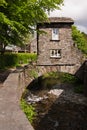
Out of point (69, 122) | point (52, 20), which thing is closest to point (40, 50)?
point (52, 20)

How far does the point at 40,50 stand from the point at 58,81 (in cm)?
815

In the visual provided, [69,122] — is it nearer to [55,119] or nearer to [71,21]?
[55,119]

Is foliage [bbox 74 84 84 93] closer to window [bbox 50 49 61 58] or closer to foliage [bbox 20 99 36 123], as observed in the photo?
window [bbox 50 49 61 58]

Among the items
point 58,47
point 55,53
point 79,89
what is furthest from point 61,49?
point 79,89

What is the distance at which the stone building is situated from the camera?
30078 mm

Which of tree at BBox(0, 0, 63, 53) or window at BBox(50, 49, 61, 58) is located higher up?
tree at BBox(0, 0, 63, 53)

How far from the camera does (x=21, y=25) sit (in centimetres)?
1912

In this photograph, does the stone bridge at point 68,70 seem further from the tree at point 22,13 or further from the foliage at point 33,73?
the tree at point 22,13

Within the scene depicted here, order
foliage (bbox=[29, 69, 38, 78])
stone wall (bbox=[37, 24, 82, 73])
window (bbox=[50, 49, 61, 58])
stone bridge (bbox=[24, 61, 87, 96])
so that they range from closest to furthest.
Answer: foliage (bbox=[29, 69, 38, 78]) → stone bridge (bbox=[24, 61, 87, 96]) → stone wall (bbox=[37, 24, 82, 73]) → window (bbox=[50, 49, 61, 58])

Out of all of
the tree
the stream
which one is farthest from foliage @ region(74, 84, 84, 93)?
the tree

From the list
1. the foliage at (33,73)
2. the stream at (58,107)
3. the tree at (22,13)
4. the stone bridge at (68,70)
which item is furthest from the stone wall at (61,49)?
the tree at (22,13)

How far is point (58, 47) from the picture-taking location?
31172 mm

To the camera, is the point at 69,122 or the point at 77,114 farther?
the point at 77,114

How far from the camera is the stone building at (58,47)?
30.1 metres
